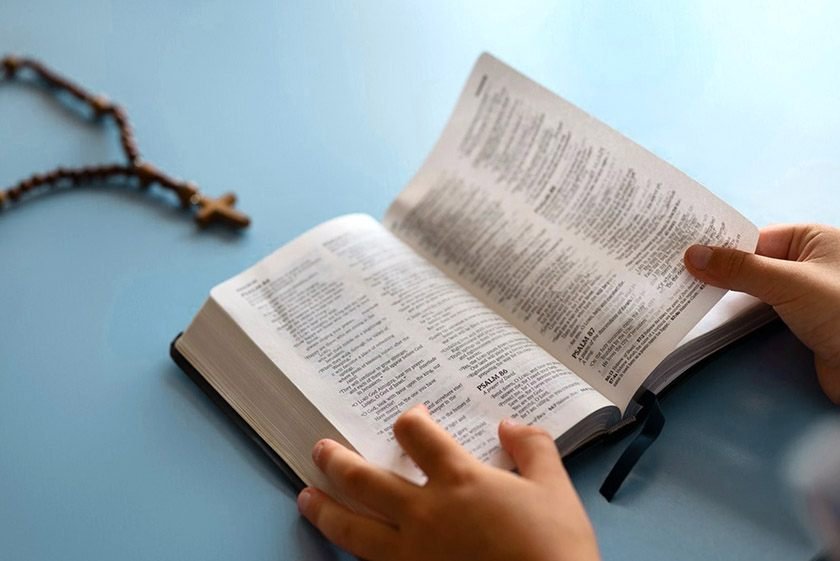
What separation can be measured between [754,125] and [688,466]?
1.71 ft

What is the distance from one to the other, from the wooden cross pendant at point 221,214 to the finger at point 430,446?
36 cm

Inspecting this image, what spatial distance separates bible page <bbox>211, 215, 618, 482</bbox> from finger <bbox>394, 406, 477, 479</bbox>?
2cm

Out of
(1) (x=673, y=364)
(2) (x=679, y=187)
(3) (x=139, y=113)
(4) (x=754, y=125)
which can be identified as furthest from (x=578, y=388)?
(3) (x=139, y=113)

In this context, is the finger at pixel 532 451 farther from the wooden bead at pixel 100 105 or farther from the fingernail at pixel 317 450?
the wooden bead at pixel 100 105

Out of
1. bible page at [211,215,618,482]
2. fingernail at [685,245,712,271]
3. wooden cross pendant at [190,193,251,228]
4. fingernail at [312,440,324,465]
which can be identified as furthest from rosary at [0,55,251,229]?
fingernail at [685,245,712,271]

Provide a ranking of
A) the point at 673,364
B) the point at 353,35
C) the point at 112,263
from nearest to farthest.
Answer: the point at 673,364
the point at 112,263
the point at 353,35

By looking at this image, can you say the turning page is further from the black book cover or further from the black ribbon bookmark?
the black book cover

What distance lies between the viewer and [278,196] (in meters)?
1.00

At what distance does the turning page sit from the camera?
759 mm

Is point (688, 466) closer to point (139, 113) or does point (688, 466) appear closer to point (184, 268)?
point (184, 268)

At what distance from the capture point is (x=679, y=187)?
78 cm

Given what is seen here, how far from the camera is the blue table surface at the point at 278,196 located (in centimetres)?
71

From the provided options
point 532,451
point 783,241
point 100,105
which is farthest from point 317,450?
point 100,105

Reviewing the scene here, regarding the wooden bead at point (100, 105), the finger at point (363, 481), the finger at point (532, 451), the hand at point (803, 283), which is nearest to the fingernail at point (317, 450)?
the finger at point (363, 481)
